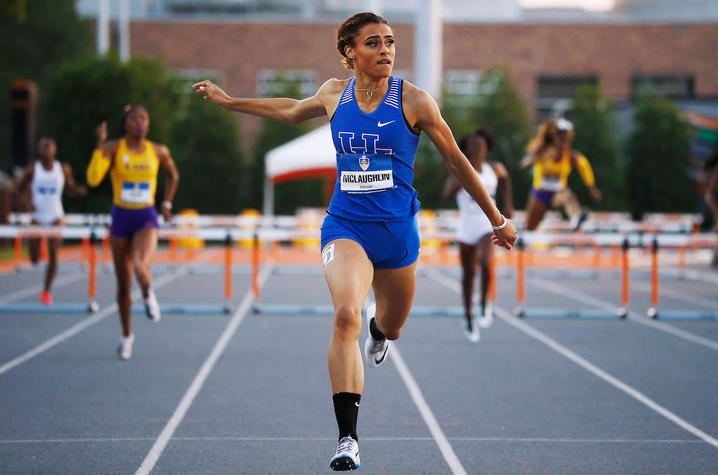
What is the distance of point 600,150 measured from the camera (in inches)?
1244

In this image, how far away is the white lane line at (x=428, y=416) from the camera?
527 centimetres

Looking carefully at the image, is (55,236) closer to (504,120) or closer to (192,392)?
(192,392)

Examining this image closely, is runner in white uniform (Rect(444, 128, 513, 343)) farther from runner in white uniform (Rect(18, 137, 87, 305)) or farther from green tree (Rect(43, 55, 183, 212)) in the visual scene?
green tree (Rect(43, 55, 183, 212))

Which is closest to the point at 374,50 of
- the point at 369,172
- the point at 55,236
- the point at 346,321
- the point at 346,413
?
the point at 369,172

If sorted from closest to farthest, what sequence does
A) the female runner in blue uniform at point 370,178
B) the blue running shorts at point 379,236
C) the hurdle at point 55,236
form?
1. the female runner in blue uniform at point 370,178
2. the blue running shorts at point 379,236
3. the hurdle at point 55,236

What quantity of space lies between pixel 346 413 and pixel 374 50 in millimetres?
1668

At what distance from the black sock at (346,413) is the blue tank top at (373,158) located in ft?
2.82

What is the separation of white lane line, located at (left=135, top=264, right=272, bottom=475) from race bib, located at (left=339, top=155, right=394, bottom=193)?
1770mm

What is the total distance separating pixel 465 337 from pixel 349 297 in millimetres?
6379

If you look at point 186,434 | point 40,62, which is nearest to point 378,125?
point 186,434

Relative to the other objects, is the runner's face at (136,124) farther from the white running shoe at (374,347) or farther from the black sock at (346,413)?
the black sock at (346,413)

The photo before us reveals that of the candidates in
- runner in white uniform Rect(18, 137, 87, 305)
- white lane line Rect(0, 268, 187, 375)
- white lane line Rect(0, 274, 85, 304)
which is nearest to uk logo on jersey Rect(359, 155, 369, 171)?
white lane line Rect(0, 268, 187, 375)

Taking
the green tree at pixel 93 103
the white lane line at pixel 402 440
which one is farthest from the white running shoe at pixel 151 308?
the green tree at pixel 93 103

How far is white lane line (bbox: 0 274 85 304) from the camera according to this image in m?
14.2
